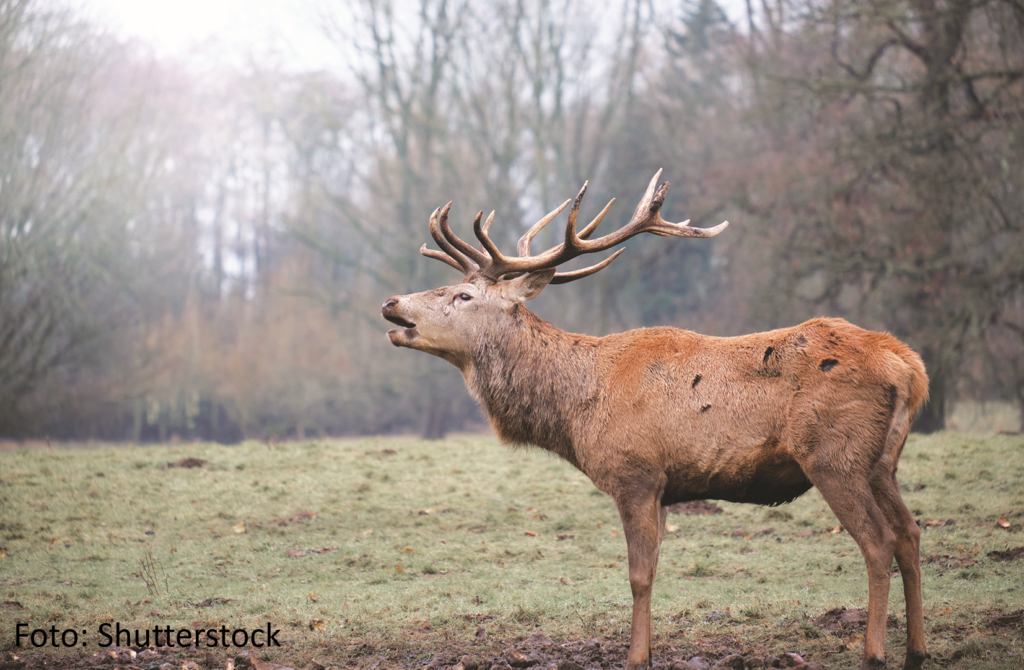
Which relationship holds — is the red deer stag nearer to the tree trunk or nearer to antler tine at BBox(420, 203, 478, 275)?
antler tine at BBox(420, 203, 478, 275)

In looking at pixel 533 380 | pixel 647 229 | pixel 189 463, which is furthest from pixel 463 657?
pixel 189 463

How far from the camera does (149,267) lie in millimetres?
23797

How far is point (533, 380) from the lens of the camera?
5.38 metres

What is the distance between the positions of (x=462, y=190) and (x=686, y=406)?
2130 cm

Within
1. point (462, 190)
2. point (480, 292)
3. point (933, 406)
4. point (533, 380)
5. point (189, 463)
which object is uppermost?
point (462, 190)

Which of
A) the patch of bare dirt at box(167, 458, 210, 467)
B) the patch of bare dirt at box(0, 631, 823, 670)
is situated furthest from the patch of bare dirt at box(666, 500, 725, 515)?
the patch of bare dirt at box(167, 458, 210, 467)

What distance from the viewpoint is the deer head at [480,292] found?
18.0ft

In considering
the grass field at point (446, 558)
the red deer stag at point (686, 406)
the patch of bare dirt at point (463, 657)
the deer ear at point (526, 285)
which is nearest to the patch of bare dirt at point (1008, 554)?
the grass field at point (446, 558)

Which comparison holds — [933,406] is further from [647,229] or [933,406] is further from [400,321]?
[400,321]

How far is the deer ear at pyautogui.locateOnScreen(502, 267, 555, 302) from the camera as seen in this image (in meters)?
5.62

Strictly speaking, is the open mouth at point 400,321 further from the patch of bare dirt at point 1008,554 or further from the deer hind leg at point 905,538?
the patch of bare dirt at point 1008,554

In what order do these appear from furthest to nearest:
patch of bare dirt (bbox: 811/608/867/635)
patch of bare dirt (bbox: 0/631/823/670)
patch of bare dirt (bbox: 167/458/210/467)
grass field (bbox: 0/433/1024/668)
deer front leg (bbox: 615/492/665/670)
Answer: patch of bare dirt (bbox: 167/458/210/467), grass field (bbox: 0/433/1024/668), patch of bare dirt (bbox: 811/608/867/635), patch of bare dirt (bbox: 0/631/823/670), deer front leg (bbox: 615/492/665/670)

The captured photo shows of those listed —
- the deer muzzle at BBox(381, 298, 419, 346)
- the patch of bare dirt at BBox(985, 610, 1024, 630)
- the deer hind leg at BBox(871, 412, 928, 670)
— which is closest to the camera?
the deer hind leg at BBox(871, 412, 928, 670)

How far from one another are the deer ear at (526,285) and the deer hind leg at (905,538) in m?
2.42
